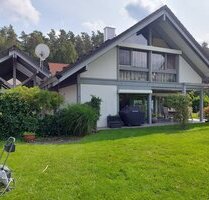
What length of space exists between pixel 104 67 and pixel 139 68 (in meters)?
2.56

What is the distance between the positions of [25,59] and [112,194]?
11.5 meters

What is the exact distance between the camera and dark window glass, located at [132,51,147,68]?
59.9 ft

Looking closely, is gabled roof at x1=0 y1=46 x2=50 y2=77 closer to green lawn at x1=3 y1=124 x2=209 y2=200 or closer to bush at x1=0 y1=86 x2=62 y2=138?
bush at x1=0 y1=86 x2=62 y2=138

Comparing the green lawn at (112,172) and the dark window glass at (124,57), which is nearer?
the green lawn at (112,172)

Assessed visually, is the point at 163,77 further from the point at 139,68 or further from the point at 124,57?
the point at 124,57

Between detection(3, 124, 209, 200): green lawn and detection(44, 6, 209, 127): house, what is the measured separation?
7084 mm

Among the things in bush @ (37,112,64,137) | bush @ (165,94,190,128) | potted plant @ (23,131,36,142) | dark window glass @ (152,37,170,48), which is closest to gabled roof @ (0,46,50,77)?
bush @ (37,112,64,137)

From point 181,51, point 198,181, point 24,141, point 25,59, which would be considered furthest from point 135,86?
point 198,181

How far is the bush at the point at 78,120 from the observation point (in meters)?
12.9

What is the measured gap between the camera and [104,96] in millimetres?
16703

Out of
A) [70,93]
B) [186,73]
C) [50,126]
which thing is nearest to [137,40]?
[186,73]

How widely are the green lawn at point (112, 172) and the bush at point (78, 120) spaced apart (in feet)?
12.0

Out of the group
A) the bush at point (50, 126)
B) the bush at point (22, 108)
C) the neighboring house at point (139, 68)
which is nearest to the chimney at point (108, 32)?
the neighboring house at point (139, 68)

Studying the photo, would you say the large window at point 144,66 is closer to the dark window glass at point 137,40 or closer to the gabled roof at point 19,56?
the dark window glass at point 137,40
